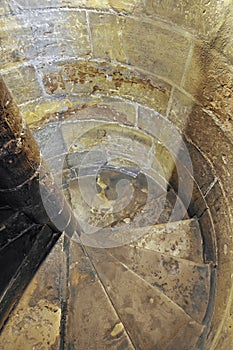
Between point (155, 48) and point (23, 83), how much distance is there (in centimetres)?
110

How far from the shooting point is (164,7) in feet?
6.43

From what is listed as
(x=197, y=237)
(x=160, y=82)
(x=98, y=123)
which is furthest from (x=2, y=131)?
(x=197, y=237)

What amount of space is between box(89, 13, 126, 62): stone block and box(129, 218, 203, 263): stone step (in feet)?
5.24

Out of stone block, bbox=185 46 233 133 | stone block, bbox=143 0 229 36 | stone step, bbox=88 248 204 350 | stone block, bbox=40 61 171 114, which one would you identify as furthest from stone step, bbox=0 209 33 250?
stone block, bbox=143 0 229 36

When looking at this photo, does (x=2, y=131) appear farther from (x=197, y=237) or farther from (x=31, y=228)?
(x=197, y=237)

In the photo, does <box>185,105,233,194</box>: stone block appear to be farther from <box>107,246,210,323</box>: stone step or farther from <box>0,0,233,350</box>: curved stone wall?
<box>107,246,210,323</box>: stone step

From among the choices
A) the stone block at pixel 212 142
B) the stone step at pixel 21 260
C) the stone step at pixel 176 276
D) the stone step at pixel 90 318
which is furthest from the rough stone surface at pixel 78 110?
the stone step at pixel 90 318

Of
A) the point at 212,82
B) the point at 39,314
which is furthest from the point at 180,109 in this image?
the point at 39,314

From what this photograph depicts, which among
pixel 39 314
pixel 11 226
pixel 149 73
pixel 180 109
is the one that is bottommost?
pixel 39 314

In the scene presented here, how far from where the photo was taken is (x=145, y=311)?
2443 millimetres

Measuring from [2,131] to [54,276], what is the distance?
4.08ft

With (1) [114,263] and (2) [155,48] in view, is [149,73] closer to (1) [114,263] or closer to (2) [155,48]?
(2) [155,48]

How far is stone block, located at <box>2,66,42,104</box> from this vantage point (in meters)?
2.54

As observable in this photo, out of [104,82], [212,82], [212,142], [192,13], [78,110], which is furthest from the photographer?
[78,110]
